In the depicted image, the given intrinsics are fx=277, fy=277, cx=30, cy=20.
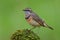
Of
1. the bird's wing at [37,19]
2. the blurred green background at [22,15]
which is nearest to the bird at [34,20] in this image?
the bird's wing at [37,19]

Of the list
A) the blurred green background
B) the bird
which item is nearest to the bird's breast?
the bird

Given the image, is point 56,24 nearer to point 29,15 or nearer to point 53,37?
point 53,37

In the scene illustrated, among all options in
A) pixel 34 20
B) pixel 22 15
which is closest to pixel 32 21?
pixel 34 20

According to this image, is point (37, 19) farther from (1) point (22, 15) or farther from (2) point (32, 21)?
(1) point (22, 15)

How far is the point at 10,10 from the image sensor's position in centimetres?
170

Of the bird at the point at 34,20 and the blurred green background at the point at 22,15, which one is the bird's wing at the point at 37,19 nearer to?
the bird at the point at 34,20

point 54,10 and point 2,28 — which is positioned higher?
point 54,10

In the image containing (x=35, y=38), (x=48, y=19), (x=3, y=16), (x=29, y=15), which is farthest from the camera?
(x=3, y=16)

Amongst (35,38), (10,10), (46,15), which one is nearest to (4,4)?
(10,10)

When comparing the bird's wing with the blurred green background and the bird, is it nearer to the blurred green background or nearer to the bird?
the bird

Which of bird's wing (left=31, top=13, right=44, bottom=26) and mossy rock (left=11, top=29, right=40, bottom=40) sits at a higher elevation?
bird's wing (left=31, top=13, right=44, bottom=26)

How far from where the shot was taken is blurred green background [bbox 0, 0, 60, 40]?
1.61m

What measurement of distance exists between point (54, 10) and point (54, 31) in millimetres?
146

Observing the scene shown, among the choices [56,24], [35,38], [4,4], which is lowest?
[35,38]
